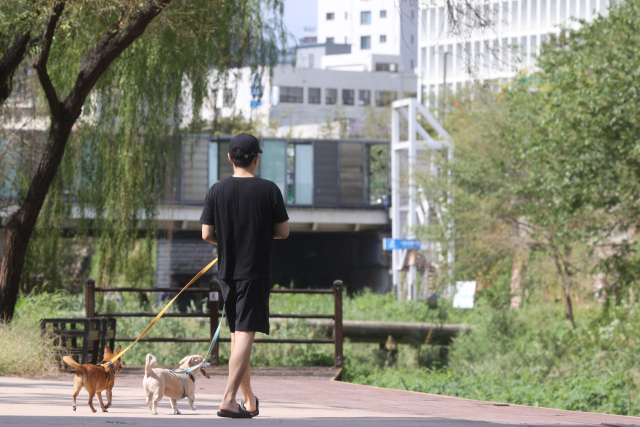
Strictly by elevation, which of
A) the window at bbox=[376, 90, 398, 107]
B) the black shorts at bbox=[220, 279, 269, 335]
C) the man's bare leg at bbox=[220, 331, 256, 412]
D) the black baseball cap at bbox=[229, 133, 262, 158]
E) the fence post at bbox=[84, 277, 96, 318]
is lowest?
the fence post at bbox=[84, 277, 96, 318]

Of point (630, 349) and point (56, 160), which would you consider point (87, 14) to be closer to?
point (56, 160)

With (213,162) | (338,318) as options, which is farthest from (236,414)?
(213,162)

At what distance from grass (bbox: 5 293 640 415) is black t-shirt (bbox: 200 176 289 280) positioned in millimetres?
4938

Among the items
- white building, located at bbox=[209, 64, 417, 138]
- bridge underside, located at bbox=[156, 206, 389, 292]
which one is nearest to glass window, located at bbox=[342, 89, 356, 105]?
white building, located at bbox=[209, 64, 417, 138]

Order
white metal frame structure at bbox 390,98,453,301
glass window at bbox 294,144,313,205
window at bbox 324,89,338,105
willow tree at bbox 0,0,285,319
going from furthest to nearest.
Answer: window at bbox 324,89,338,105, glass window at bbox 294,144,313,205, white metal frame structure at bbox 390,98,453,301, willow tree at bbox 0,0,285,319

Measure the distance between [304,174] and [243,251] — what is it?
34096 millimetres

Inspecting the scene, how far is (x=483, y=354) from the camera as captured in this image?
19.1m

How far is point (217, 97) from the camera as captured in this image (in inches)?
628

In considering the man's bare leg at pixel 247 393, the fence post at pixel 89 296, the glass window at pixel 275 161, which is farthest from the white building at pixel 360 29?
the man's bare leg at pixel 247 393

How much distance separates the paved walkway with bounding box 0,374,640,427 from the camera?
5449 millimetres

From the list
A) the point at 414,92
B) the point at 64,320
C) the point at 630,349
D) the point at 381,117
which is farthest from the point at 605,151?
the point at 414,92

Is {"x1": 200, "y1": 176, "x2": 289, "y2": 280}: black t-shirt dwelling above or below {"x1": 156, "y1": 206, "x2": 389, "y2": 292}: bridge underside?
above

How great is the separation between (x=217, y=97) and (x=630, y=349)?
30.0 ft

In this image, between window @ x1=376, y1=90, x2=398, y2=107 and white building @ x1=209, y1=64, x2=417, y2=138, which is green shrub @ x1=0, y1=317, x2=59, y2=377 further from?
window @ x1=376, y1=90, x2=398, y2=107
